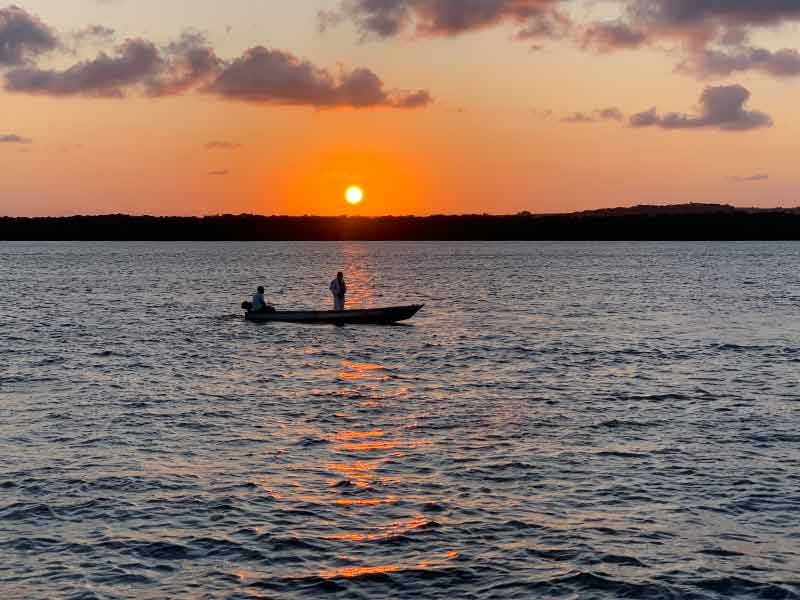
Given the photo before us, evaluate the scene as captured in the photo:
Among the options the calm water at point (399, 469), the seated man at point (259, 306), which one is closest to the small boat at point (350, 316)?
the seated man at point (259, 306)

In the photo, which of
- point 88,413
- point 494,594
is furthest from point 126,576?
point 88,413

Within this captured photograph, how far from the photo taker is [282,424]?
2372 cm

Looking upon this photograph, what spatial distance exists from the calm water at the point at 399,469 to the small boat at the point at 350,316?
5.64 meters

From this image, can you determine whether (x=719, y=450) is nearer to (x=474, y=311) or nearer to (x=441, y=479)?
(x=441, y=479)

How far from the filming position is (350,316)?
4862 centimetres

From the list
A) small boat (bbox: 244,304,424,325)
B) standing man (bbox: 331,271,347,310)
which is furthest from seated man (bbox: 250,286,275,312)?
standing man (bbox: 331,271,347,310)

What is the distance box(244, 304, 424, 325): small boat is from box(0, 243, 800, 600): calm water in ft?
18.5

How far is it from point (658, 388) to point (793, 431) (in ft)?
23.1

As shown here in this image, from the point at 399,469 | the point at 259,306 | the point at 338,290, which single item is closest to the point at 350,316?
the point at 338,290

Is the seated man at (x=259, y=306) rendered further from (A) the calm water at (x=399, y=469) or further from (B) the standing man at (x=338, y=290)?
(A) the calm water at (x=399, y=469)

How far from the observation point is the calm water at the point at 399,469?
13.9 metres

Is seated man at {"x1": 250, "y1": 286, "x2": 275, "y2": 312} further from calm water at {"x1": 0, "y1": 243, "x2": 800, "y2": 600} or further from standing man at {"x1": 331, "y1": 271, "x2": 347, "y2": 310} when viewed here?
calm water at {"x1": 0, "y1": 243, "x2": 800, "y2": 600}

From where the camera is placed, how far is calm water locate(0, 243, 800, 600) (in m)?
13.9

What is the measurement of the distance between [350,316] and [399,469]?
2952cm
